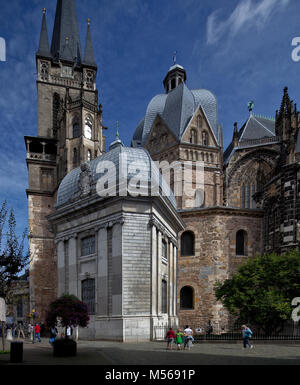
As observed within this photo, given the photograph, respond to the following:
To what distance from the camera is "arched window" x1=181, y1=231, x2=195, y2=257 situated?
115 feet

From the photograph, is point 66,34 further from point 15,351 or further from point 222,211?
point 15,351

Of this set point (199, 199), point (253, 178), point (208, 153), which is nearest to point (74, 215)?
point (199, 199)

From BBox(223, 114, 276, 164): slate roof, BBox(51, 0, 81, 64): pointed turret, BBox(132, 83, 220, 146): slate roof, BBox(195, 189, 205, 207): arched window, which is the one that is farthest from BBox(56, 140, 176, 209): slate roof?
BBox(51, 0, 81, 64): pointed turret

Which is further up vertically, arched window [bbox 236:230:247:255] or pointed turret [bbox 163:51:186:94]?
pointed turret [bbox 163:51:186:94]

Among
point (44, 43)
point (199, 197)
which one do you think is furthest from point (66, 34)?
point (199, 197)

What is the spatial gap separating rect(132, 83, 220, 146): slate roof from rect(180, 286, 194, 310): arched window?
2022 centimetres

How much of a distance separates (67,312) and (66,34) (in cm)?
5641

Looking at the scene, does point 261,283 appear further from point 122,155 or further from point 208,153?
point 208,153

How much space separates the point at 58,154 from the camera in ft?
165

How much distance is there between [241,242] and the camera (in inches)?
1383

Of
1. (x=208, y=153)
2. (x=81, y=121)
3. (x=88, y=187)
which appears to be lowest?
(x=88, y=187)

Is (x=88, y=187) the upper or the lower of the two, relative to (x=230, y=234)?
upper

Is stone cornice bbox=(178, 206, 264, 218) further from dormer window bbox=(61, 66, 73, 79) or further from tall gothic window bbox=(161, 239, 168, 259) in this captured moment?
dormer window bbox=(61, 66, 73, 79)
